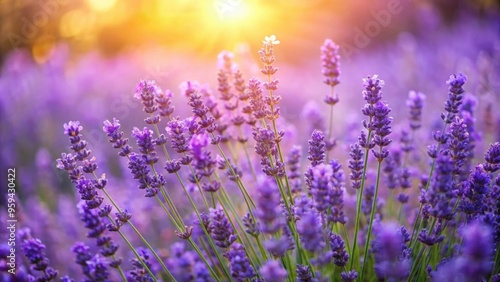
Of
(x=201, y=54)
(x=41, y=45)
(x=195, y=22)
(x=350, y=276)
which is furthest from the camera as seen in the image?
(x=201, y=54)

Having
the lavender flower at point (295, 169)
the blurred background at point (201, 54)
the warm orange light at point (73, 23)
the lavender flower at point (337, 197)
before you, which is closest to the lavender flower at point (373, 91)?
the lavender flower at point (337, 197)

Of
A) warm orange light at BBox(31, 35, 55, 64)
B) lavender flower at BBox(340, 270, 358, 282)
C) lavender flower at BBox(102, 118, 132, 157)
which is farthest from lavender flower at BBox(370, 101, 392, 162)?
warm orange light at BBox(31, 35, 55, 64)

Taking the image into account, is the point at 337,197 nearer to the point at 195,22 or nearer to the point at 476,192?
the point at 476,192

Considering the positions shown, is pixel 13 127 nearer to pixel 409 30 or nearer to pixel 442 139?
pixel 442 139

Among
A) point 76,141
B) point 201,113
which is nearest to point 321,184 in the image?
point 201,113

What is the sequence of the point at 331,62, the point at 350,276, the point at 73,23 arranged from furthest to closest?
the point at 73,23 < the point at 331,62 < the point at 350,276

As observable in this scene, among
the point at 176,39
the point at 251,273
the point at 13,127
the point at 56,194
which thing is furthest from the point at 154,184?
the point at 176,39

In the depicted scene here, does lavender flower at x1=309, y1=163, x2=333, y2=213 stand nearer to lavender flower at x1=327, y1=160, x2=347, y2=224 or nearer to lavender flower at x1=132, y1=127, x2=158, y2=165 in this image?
lavender flower at x1=327, y1=160, x2=347, y2=224

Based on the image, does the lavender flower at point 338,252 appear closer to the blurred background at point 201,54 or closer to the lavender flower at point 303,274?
the lavender flower at point 303,274
